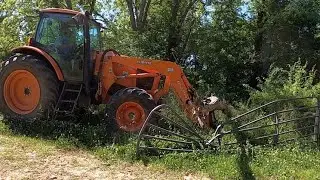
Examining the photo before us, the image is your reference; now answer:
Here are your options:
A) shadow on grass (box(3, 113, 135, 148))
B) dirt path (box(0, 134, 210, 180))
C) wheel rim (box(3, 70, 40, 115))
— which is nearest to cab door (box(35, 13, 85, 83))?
wheel rim (box(3, 70, 40, 115))

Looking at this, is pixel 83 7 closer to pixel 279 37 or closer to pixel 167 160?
pixel 279 37

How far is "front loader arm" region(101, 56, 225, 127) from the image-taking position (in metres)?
8.91

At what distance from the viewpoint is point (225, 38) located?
15.4 meters

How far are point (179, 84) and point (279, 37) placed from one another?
7.55m

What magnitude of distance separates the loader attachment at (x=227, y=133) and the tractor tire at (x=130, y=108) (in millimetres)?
365

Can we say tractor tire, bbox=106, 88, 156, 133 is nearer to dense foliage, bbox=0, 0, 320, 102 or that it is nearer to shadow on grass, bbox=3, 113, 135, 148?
shadow on grass, bbox=3, 113, 135, 148

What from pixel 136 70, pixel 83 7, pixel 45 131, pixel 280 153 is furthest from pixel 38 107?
pixel 83 7

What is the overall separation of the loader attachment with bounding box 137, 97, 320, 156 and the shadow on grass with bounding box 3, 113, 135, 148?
2.02ft

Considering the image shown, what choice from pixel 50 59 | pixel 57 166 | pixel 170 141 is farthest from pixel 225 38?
pixel 57 166

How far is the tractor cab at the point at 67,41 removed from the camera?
9203mm

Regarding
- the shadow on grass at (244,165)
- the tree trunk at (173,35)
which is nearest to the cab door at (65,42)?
the shadow on grass at (244,165)

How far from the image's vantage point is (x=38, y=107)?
902 cm

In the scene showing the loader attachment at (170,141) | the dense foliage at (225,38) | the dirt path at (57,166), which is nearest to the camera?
the dirt path at (57,166)

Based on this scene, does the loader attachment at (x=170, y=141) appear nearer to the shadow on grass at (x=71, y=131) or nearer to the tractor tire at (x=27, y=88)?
the shadow on grass at (x=71, y=131)
